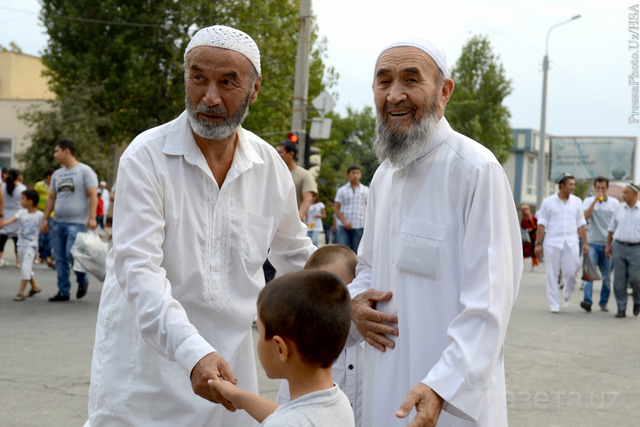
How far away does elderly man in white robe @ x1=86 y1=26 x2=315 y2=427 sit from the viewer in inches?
114

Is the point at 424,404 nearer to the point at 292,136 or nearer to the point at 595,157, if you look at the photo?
the point at 292,136

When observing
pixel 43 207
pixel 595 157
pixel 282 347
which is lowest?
pixel 282 347

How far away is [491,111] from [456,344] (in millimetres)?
46918

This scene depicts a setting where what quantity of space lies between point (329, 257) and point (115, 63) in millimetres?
31467

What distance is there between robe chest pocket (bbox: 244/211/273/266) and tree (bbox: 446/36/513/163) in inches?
1787

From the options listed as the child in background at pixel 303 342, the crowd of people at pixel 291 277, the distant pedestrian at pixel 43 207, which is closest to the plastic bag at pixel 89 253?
the distant pedestrian at pixel 43 207

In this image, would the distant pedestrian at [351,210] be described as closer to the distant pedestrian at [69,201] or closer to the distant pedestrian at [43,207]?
the distant pedestrian at [43,207]

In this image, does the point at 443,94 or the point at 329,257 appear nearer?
the point at 443,94

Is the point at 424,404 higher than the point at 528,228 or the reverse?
the reverse

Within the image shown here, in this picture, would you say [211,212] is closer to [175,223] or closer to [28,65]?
[175,223]

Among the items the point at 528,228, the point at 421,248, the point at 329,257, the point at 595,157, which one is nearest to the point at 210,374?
the point at 421,248

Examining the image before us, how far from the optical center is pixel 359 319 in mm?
2881

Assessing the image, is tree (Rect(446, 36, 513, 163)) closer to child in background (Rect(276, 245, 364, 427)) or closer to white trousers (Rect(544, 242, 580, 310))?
white trousers (Rect(544, 242, 580, 310))

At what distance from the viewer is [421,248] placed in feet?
8.74
